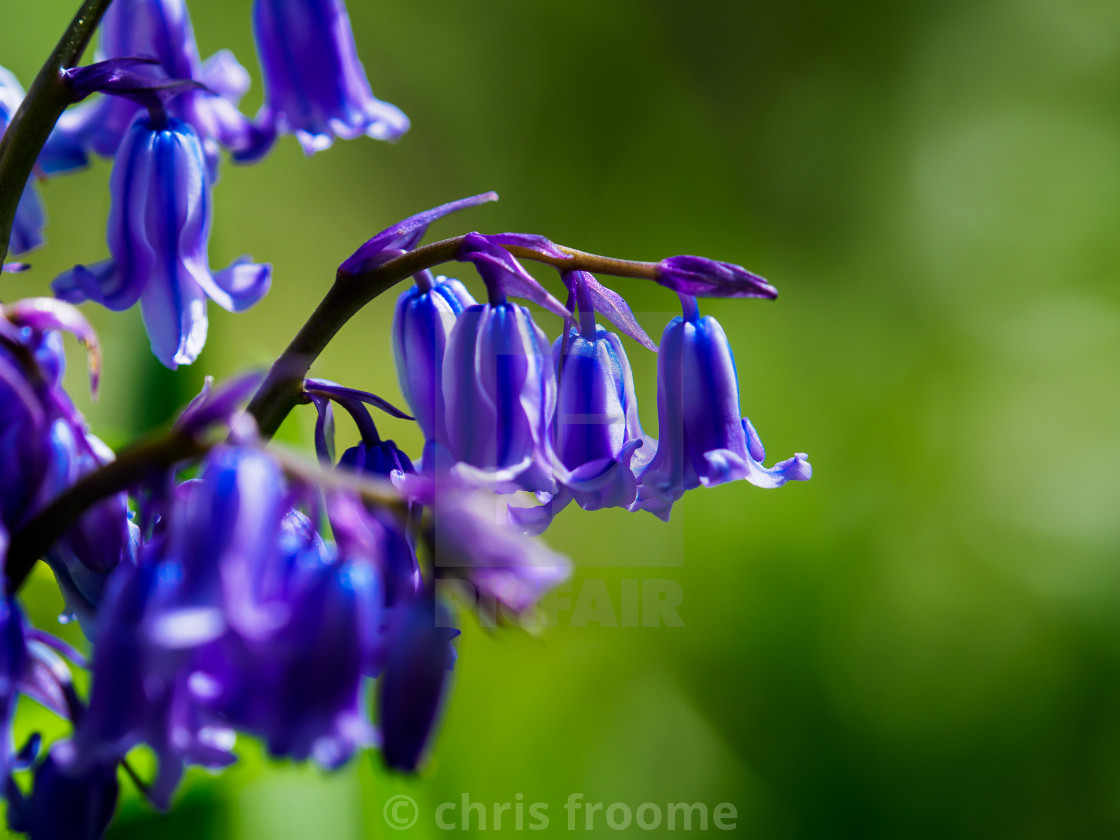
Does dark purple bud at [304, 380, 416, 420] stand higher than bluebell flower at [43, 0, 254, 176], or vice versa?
bluebell flower at [43, 0, 254, 176]

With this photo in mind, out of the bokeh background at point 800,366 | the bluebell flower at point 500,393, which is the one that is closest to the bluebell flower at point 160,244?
the bluebell flower at point 500,393

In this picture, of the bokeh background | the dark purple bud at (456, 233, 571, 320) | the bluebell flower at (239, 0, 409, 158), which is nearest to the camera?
the dark purple bud at (456, 233, 571, 320)

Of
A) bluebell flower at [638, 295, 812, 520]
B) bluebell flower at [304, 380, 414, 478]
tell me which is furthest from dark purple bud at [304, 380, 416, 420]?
bluebell flower at [638, 295, 812, 520]

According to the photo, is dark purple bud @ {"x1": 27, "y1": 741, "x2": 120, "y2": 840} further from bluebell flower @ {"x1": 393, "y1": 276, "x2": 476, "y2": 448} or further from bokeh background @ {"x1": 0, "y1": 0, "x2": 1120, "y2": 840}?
bokeh background @ {"x1": 0, "y1": 0, "x2": 1120, "y2": 840}

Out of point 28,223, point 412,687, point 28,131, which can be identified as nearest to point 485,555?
point 412,687

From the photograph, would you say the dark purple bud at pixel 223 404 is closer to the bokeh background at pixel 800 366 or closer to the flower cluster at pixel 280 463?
the flower cluster at pixel 280 463

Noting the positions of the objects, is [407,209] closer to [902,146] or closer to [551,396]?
[902,146]
